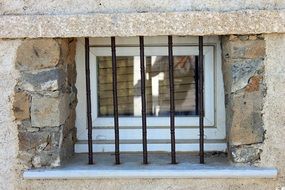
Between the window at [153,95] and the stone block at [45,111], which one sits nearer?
the stone block at [45,111]

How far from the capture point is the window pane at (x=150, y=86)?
7.79 ft

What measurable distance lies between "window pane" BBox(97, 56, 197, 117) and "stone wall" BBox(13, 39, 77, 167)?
12.6 inches

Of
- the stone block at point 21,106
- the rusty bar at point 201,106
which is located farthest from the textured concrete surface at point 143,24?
the stone block at point 21,106

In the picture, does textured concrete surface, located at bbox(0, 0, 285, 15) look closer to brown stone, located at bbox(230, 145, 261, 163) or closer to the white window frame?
the white window frame

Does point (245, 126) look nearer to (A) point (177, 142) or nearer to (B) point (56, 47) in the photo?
(A) point (177, 142)

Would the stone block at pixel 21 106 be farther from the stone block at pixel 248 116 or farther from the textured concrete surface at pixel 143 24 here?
the stone block at pixel 248 116

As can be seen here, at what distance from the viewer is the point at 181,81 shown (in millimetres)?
2430

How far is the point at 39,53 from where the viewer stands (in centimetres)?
204

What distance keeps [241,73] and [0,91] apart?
1037 mm

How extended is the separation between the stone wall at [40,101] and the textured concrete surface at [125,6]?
139mm

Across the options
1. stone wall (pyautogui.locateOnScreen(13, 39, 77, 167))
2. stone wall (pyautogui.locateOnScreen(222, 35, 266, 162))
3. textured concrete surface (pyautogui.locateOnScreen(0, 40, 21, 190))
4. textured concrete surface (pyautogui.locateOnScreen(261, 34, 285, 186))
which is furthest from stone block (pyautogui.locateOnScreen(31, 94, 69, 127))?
textured concrete surface (pyautogui.locateOnScreen(261, 34, 285, 186))

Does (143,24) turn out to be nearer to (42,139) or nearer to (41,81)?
(41,81)

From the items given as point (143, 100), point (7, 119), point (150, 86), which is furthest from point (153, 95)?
point (7, 119)

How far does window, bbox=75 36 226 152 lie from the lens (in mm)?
2287
